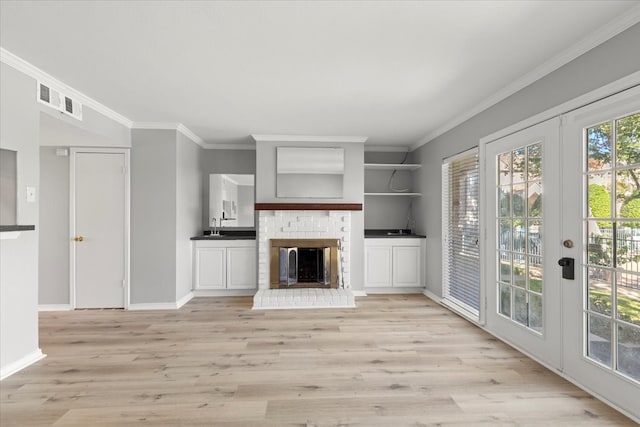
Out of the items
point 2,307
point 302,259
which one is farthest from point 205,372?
point 302,259

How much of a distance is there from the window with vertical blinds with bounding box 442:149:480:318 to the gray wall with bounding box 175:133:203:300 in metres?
3.51

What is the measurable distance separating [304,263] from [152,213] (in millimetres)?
2157

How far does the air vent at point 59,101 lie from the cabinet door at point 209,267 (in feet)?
7.82

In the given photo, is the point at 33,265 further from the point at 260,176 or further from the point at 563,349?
the point at 563,349

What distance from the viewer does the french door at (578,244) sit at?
209 cm

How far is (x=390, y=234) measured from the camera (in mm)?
5520

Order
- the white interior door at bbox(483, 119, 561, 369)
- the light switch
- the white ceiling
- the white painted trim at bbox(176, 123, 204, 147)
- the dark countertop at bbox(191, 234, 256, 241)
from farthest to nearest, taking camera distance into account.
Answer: the dark countertop at bbox(191, 234, 256, 241)
the white painted trim at bbox(176, 123, 204, 147)
the light switch
the white interior door at bbox(483, 119, 561, 369)
the white ceiling

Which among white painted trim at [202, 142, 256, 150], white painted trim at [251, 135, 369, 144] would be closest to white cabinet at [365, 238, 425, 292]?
white painted trim at [251, 135, 369, 144]

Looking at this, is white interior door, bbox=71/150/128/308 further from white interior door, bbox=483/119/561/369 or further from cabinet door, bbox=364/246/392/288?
white interior door, bbox=483/119/561/369

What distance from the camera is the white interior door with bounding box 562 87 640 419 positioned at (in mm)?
2059

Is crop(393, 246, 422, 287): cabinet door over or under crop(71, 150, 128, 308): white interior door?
under

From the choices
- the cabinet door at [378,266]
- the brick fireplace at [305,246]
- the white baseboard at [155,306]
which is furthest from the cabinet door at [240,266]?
the cabinet door at [378,266]

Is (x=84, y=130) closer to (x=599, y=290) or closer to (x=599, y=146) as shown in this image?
(x=599, y=146)

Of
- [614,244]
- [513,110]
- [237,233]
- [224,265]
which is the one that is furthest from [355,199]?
[614,244]
